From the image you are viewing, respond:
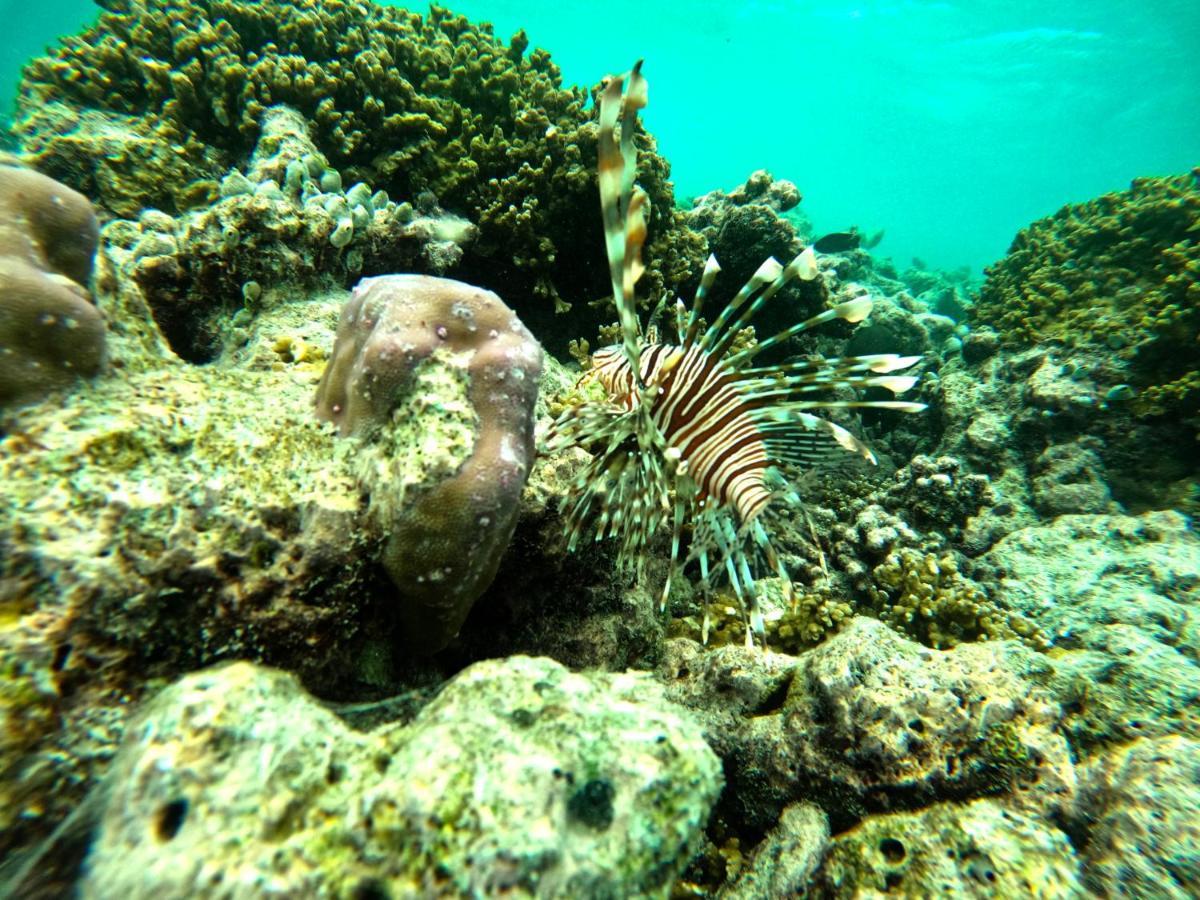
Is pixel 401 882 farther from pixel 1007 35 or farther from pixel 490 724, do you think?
pixel 1007 35

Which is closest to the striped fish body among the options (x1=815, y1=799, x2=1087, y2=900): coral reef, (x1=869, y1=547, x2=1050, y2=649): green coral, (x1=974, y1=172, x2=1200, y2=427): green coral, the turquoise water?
(x1=815, y1=799, x2=1087, y2=900): coral reef

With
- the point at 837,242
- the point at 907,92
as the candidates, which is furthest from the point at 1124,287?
the point at 907,92

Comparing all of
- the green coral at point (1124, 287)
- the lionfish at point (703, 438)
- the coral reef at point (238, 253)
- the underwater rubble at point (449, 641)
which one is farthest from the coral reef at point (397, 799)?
the green coral at point (1124, 287)

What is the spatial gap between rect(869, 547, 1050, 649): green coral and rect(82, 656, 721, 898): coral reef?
3.01 metres

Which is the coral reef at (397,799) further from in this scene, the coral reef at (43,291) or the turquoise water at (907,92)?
the turquoise water at (907,92)

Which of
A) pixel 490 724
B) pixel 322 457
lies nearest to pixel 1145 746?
pixel 490 724

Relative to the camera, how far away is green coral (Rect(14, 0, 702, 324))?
4355 millimetres

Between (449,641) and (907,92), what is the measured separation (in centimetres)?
9307

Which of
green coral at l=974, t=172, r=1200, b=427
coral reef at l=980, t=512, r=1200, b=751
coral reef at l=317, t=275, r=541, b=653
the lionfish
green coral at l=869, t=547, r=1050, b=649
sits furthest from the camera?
green coral at l=974, t=172, r=1200, b=427

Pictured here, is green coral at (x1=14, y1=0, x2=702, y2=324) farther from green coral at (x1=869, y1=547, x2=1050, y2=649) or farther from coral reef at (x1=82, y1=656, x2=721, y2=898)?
coral reef at (x1=82, y1=656, x2=721, y2=898)

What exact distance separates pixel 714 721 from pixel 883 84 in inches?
3622

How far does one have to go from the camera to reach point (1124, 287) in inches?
237

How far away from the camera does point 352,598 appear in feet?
5.40

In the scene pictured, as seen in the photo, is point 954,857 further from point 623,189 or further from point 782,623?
point 623,189
